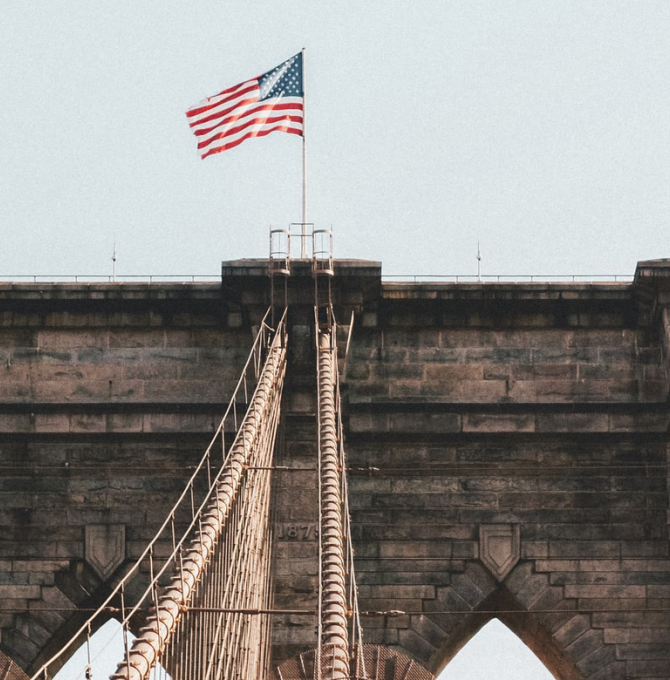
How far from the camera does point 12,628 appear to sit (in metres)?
32.2

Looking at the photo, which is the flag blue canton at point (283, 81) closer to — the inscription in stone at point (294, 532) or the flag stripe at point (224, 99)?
the flag stripe at point (224, 99)

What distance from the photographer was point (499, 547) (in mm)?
32625

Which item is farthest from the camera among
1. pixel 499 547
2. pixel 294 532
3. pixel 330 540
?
pixel 499 547

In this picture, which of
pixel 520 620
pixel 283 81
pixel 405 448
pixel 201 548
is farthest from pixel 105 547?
pixel 201 548

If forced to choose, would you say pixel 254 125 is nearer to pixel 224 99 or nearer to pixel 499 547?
pixel 224 99

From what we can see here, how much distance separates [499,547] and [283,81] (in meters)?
8.93

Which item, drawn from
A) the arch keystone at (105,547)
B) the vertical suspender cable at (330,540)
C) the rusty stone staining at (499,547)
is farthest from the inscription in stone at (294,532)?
the rusty stone staining at (499,547)

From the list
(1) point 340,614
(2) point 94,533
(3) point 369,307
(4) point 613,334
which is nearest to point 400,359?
(3) point 369,307

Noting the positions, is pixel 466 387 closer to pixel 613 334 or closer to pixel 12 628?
pixel 613 334

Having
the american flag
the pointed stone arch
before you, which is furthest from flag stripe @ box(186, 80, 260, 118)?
the pointed stone arch

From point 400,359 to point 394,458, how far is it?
1.65 meters

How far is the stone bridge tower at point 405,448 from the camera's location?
32.3 metres

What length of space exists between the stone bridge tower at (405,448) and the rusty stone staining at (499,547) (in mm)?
36

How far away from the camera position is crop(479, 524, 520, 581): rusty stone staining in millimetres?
32469
